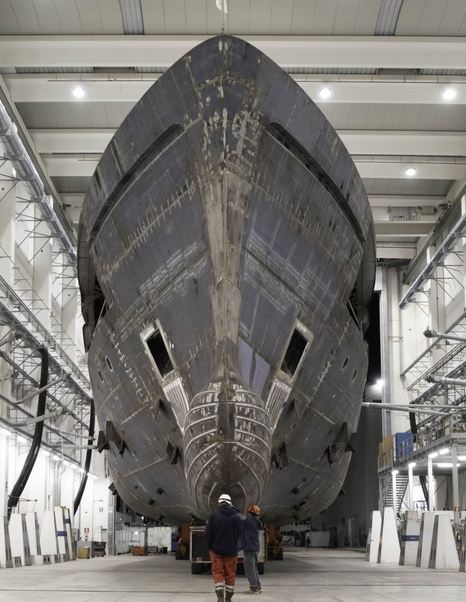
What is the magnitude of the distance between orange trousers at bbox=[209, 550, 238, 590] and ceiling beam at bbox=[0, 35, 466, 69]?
589 inches

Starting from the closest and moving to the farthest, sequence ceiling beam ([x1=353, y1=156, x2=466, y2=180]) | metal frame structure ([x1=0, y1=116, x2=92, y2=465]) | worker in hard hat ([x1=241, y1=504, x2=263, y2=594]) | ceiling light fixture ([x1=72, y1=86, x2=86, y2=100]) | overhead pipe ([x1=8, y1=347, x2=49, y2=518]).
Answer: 1. worker in hard hat ([x1=241, y1=504, x2=263, y2=594])
2. ceiling light fixture ([x1=72, y1=86, x2=86, y2=100])
3. metal frame structure ([x1=0, y1=116, x2=92, y2=465])
4. overhead pipe ([x1=8, y1=347, x2=49, y2=518])
5. ceiling beam ([x1=353, y1=156, x2=466, y2=180])

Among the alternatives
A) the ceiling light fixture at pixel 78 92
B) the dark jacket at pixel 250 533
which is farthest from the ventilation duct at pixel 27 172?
the dark jacket at pixel 250 533

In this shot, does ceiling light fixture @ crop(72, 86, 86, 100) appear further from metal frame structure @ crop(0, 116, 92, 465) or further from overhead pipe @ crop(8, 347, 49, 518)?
overhead pipe @ crop(8, 347, 49, 518)

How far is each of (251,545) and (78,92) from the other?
16.2 m

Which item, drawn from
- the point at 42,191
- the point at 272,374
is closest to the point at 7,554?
the point at 272,374

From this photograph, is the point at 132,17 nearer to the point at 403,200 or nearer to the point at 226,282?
the point at 226,282

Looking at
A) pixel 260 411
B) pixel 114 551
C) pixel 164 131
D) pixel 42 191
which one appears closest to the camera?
pixel 260 411

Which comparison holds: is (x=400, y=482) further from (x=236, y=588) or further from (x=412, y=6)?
(x=236, y=588)

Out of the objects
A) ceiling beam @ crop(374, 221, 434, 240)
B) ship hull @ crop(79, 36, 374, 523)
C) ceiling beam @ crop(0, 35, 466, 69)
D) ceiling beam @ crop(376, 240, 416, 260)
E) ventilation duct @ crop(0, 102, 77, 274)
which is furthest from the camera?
ceiling beam @ crop(376, 240, 416, 260)

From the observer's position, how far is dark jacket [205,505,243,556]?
7.66 m

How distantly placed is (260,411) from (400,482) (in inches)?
1263

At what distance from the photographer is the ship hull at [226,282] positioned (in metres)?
9.24

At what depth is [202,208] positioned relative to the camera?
9.88m

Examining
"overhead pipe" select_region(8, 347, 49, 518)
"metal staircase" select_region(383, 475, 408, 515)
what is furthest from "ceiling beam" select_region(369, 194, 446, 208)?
"metal staircase" select_region(383, 475, 408, 515)
